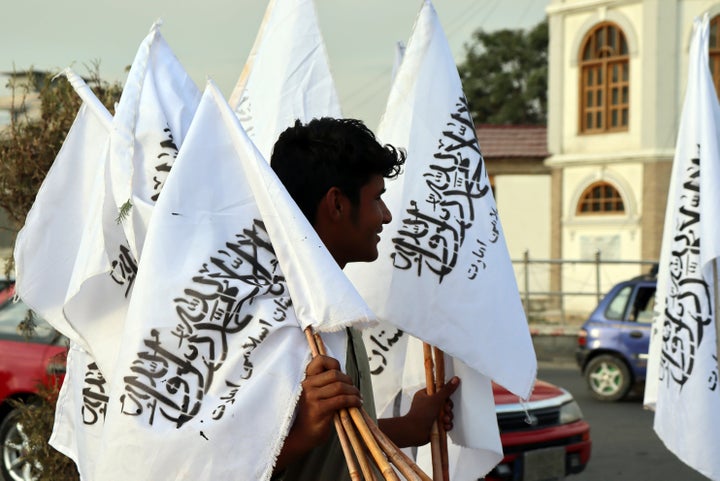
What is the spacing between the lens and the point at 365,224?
2650mm

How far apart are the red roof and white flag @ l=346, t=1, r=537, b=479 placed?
77.3ft

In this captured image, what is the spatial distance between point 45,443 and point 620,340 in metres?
9.48

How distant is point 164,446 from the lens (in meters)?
2.28

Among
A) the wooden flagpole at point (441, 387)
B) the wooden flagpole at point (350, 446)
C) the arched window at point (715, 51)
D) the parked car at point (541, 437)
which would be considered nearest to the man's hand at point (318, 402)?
the wooden flagpole at point (350, 446)

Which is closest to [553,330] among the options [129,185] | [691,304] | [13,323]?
[13,323]

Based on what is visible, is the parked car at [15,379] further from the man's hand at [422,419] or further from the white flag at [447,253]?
the man's hand at [422,419]

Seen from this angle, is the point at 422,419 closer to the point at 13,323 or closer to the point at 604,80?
the point at 13,323

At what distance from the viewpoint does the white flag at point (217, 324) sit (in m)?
2.28

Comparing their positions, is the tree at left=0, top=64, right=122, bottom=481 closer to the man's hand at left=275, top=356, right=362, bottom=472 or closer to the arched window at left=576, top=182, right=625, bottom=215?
the man's hand at left=275, top=356, right=362, bottom=472

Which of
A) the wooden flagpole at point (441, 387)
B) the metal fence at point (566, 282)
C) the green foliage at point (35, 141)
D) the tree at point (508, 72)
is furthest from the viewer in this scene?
the tree at point (508, 72)

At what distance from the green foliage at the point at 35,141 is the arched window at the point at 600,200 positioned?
21713 mm

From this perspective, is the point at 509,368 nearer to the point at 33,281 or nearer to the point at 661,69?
the point at 33,281

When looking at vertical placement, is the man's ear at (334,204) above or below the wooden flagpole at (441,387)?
above

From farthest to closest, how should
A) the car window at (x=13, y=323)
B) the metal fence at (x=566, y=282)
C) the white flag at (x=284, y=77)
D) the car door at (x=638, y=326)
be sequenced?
1. the metal fence at (x=566, y=282)
2. the car door at (x=638, y=326)
3. the car window at (x=13, y=323)
4. the white flag at (x=284, y=77)
